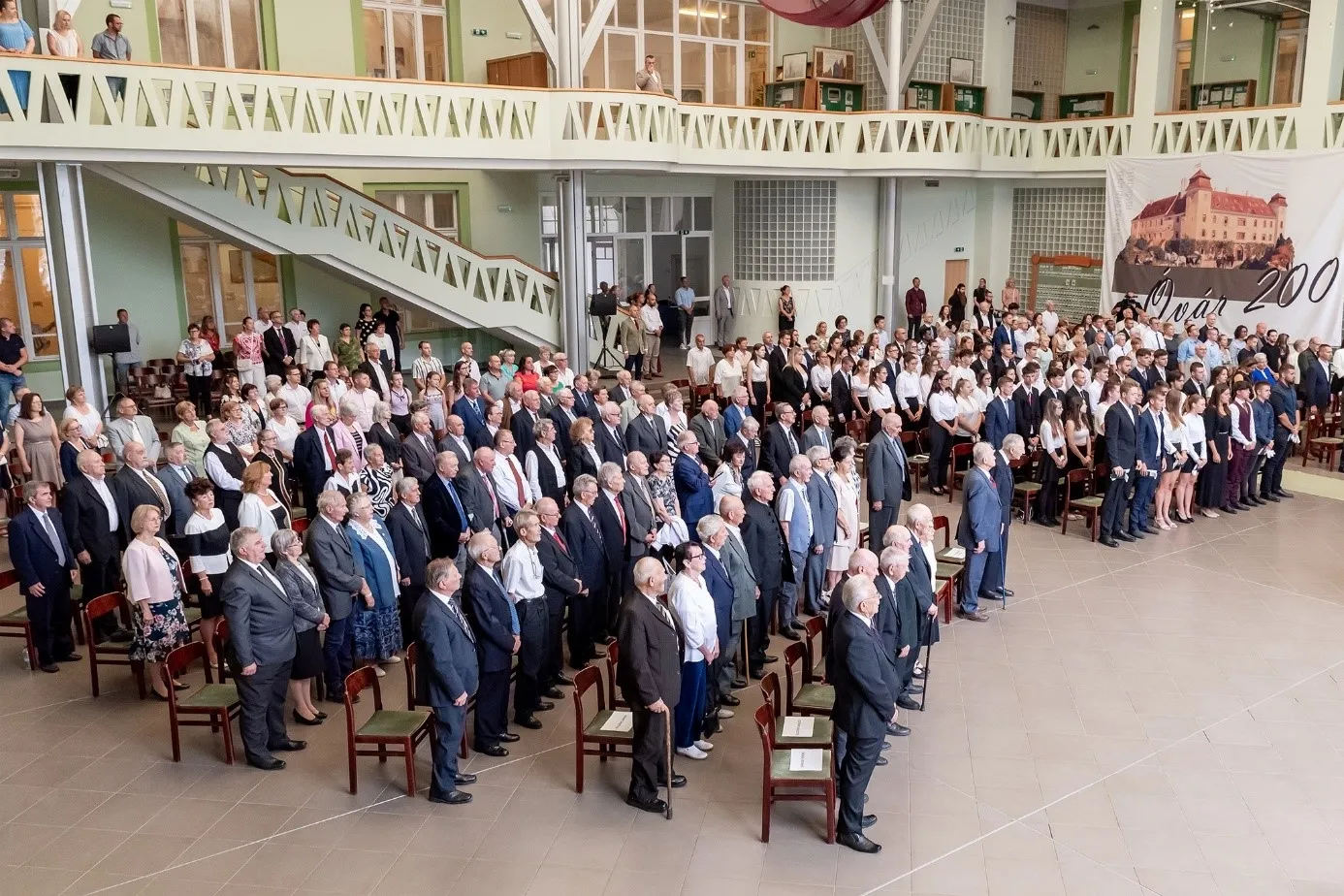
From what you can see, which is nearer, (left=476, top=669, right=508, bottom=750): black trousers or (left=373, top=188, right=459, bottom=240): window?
(left=476, top=669, right=508, bottom=750): black trousers

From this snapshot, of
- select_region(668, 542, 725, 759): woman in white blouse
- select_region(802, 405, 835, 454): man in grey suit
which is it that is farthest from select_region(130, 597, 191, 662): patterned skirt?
select_region(802, 405, 835, 454): man in grey suit

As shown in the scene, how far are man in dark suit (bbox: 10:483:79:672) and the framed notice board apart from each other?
64.2ft

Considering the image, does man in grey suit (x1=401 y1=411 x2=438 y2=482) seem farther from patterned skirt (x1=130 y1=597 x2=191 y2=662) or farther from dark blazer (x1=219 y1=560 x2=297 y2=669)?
dark blazer (x1=219 y1=560 x2=297 y2=669)

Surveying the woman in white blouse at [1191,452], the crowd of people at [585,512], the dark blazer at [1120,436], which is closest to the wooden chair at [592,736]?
the crowd of people at [585,512]

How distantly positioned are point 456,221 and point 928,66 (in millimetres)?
9931

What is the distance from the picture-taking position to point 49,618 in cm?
840

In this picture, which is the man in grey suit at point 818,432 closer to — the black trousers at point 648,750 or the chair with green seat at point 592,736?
the chair with green seat at point 592,736

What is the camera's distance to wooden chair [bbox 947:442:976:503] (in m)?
12.5

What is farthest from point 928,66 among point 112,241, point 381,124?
point 112,241

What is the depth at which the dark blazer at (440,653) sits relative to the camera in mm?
6324

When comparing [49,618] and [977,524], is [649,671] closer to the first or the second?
[977,524]

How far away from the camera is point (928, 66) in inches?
869

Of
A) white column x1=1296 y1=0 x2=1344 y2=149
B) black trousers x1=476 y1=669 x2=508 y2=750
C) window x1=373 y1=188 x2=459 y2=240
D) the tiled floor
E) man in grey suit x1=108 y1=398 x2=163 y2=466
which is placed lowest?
the tiled floor

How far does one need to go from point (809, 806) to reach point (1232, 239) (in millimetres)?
16636
